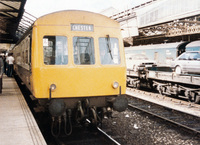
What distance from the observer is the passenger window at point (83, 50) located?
20.0 feet

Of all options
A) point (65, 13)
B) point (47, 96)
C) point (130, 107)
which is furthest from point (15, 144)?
point (130, 107)

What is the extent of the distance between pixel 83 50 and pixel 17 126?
7.70ft

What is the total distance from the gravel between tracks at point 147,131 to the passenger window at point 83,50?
1.79 meters

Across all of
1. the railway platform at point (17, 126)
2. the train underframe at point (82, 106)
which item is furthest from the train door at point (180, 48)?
the train underframe at point (82, 106)

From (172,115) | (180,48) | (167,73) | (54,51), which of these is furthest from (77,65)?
(180,48)

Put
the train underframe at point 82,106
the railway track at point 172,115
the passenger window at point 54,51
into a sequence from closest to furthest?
the train underframe at point 82,106 → the passenger window at point 54,51 → the railway track at point 172,115

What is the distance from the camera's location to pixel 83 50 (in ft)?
20.1

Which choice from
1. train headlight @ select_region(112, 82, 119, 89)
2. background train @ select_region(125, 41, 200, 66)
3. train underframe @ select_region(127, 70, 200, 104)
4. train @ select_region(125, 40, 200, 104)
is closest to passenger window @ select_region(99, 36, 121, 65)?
train headlight @ select_region(112, 82, 119, 89)

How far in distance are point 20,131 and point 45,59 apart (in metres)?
1.74

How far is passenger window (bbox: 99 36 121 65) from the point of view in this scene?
20.7ft

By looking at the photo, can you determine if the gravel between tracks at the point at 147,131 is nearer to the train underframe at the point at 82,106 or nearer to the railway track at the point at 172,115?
the railway track at the point at 172,115

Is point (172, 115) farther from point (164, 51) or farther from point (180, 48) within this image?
point (164, 51)

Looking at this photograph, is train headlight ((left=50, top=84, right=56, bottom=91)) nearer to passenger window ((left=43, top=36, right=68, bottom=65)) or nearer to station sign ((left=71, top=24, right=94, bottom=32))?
passenger window ((left=43, top=36, right=68, bottom=65))

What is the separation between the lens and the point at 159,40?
2544 centimetres
